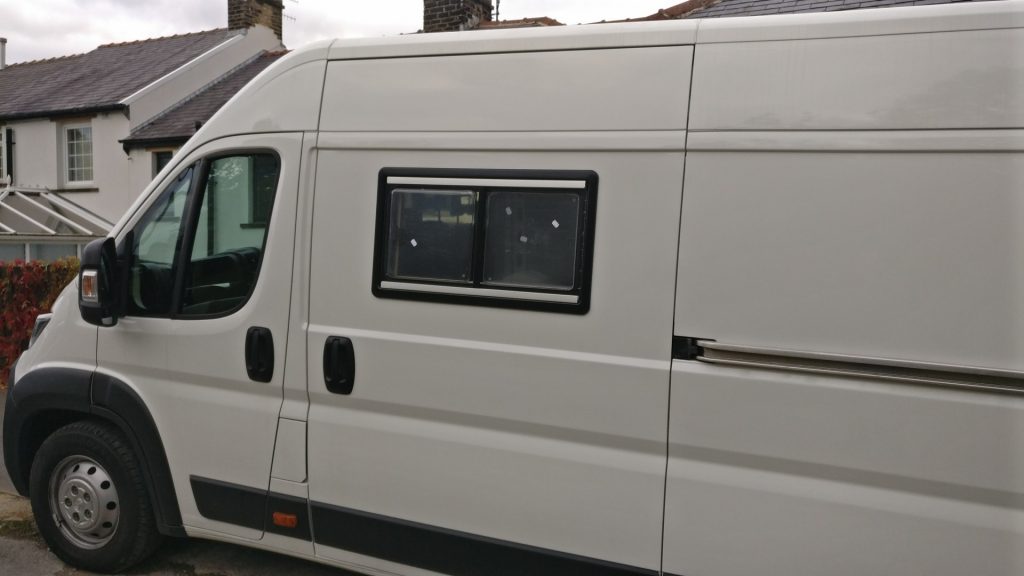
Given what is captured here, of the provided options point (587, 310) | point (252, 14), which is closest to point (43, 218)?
point (252, 14)

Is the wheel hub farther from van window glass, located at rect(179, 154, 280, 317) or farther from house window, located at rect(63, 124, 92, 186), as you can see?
house window, located at rect(63, 124, 92, 186)

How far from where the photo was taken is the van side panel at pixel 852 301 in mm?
2281

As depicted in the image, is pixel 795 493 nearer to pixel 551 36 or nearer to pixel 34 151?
pixel 551 36

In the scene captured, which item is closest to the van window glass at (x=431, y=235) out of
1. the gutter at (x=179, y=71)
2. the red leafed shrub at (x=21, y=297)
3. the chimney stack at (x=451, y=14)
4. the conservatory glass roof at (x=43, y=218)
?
the red leafed shrub at (x=21, y=297)

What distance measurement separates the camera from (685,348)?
8.64 feet

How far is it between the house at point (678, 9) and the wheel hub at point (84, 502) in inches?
161

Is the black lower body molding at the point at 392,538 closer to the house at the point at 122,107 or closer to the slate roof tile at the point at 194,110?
the slate roof tile at the point at 194,110

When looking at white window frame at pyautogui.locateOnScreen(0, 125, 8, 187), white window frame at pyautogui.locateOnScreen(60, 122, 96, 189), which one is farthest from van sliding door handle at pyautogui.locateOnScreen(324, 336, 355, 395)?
white window frame at pyautogui.locateOnScreen(0, 125, 8, 187)

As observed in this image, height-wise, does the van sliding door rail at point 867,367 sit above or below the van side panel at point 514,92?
below

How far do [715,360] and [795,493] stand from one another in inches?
19.7

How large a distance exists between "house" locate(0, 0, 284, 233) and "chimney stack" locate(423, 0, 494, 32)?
6.67 meters

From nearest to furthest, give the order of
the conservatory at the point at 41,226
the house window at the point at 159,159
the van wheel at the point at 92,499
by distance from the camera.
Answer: the van wheel at the point at 92,499 → the conservatory at the point at 41,226 → the house window at the point at 159,159

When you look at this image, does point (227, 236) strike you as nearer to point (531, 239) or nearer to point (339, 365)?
point (339, 365)

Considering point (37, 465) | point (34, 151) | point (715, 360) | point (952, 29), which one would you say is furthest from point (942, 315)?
point (34, 151)
